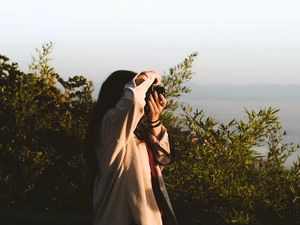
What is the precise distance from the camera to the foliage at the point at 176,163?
450 cm

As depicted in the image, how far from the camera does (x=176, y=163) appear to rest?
4758 mm

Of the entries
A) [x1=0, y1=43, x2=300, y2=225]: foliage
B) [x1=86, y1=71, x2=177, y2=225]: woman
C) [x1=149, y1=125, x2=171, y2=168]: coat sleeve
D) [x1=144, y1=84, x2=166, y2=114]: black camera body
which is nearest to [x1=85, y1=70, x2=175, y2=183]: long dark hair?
[x1=86, y1=71, x2=177, y2=225]: woman

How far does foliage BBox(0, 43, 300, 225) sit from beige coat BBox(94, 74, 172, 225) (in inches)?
55.1

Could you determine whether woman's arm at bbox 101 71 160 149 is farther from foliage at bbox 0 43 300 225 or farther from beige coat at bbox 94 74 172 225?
foliage at bbox 0 43 300 225

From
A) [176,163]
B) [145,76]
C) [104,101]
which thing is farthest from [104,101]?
[176,163]

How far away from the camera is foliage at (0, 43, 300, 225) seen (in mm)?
4504

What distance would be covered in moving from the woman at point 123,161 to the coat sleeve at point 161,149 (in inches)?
1.7

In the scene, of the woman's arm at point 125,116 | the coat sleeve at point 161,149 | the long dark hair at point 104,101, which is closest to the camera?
the woman's arm at point 125,116

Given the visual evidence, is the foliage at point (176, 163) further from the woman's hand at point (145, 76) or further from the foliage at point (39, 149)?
the woman's hand at point (145, 76)

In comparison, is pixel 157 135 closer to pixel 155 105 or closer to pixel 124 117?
pixel 155 105

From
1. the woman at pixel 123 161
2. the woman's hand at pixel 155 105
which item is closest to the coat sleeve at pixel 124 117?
the woman at pixel 123 161

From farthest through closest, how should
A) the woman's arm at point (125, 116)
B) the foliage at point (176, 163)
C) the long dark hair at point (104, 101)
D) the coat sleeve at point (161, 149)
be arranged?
the foliage at point (176, 163) → the coat sleeve at point (161, 149) → the long dark hair at point (104, 101) → the woman's arm at point (125, 116)

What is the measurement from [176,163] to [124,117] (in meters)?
2.07

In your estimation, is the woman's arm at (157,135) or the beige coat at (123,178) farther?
the woman's arm at (157,135)
